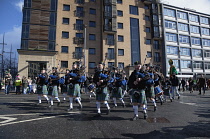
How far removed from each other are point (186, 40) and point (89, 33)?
26770mm

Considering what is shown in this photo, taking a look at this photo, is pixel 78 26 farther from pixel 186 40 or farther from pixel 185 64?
pixel 186 40

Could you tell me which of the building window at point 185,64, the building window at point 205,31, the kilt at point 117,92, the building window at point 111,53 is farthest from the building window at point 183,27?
the kilt at point 117,92

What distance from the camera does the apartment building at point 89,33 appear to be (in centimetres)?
2562

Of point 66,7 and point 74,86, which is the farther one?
point 66,7

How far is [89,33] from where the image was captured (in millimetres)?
29859

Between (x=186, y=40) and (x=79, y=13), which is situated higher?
(x=79, y=13)

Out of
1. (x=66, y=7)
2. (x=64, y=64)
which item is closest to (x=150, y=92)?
(x=64, y=64)

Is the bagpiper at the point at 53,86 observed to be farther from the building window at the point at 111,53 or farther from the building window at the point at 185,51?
the building window at the point at 185,51

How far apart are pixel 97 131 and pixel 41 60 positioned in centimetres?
2360

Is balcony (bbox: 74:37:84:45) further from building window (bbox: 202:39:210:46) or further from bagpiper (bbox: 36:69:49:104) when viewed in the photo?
building window (bbox: 202:39:210:46)

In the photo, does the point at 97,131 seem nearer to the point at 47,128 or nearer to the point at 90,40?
the point at 47,128

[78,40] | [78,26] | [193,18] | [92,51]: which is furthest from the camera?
[193,18]

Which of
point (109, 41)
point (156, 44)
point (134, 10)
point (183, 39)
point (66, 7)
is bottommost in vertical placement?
point (109, 41)

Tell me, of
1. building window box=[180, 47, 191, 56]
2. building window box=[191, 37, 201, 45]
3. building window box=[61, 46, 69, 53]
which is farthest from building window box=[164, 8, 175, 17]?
building window box=[61, 46, 69, 53]
